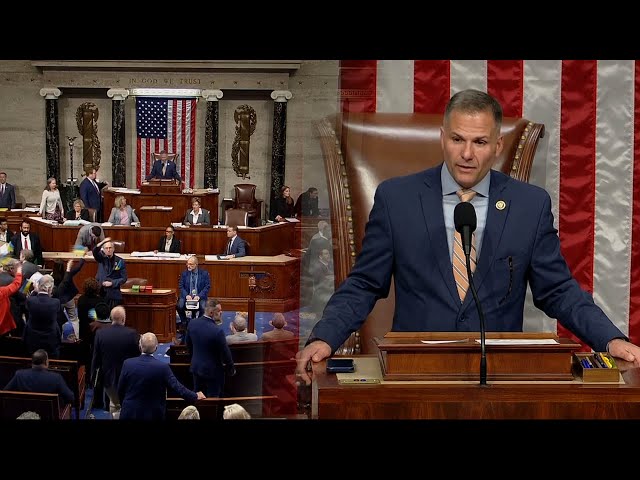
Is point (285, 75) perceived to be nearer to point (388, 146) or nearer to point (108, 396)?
point (108, 396)

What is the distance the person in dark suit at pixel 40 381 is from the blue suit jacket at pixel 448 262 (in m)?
5.24

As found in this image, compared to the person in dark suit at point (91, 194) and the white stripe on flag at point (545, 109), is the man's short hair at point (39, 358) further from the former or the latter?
the person in dark suit at point (91, 194)

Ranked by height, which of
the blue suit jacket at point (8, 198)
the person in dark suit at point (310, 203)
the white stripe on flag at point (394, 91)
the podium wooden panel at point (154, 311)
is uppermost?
the white stripe on flag at point (394, 91)

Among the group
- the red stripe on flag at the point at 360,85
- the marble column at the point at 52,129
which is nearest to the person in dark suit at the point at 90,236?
the marble column at the point at 52,129

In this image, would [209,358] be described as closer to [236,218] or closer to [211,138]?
[236,218]

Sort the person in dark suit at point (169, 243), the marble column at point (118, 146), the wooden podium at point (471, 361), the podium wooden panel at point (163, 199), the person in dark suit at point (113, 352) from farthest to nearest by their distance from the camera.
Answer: the marble column at point (118, 146)
the podium wooden panel at point (163, 199)
the person in dark suit at point (169, 243)
the person in dark suit at point (113, 352)
the wooden podium at point (471, 361)

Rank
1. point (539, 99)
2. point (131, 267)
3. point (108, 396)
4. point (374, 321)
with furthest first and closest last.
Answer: point (131, 267) → point (108, 396) → point (539, 99) → point (374, 321)

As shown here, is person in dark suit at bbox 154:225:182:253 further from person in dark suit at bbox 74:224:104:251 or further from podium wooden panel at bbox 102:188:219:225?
podium wooden panel at bbox 102:188:219:225

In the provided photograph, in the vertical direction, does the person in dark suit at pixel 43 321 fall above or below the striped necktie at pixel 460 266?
below

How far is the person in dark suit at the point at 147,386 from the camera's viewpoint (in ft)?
24.2

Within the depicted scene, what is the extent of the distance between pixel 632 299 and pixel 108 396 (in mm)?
6553

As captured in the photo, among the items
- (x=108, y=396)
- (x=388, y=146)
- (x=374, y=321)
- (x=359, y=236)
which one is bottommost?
(x=108, y=396)
